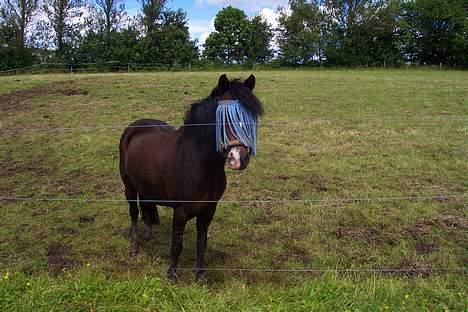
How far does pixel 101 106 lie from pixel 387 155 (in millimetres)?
9059

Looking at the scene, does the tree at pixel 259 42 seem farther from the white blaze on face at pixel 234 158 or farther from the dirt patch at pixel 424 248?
the white blaze on face at pixel 234 158

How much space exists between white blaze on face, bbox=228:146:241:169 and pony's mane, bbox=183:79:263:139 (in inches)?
13.7

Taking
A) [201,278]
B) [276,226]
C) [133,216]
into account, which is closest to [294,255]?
[276,226]

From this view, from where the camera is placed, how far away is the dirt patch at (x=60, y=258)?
4457mm

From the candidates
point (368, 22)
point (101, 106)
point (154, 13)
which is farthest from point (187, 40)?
point (101, 106)

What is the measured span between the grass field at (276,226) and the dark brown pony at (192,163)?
1.92ft

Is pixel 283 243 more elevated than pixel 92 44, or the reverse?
pixel 92 44

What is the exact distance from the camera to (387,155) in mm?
8727

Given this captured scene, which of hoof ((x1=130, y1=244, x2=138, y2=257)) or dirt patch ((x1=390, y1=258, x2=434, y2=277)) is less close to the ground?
dirt patch ((x1=390, y1=258, x2=434, y2=277))

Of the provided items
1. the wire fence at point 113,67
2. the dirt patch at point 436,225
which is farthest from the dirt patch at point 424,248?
the wire fence at point 113,67

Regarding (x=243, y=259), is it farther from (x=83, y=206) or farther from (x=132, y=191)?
(x=83, y=206)

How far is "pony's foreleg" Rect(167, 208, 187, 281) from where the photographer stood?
4.01 meters

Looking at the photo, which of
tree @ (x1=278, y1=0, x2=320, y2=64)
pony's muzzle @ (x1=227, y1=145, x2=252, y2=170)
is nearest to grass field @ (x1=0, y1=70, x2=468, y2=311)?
pony's muzzle @ (x1=227, y1=145, x2=252, y2=170)

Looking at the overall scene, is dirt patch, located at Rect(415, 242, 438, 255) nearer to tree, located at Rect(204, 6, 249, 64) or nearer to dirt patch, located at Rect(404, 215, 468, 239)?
dirt patch, located at Rect(404, 215, 468, 239)
